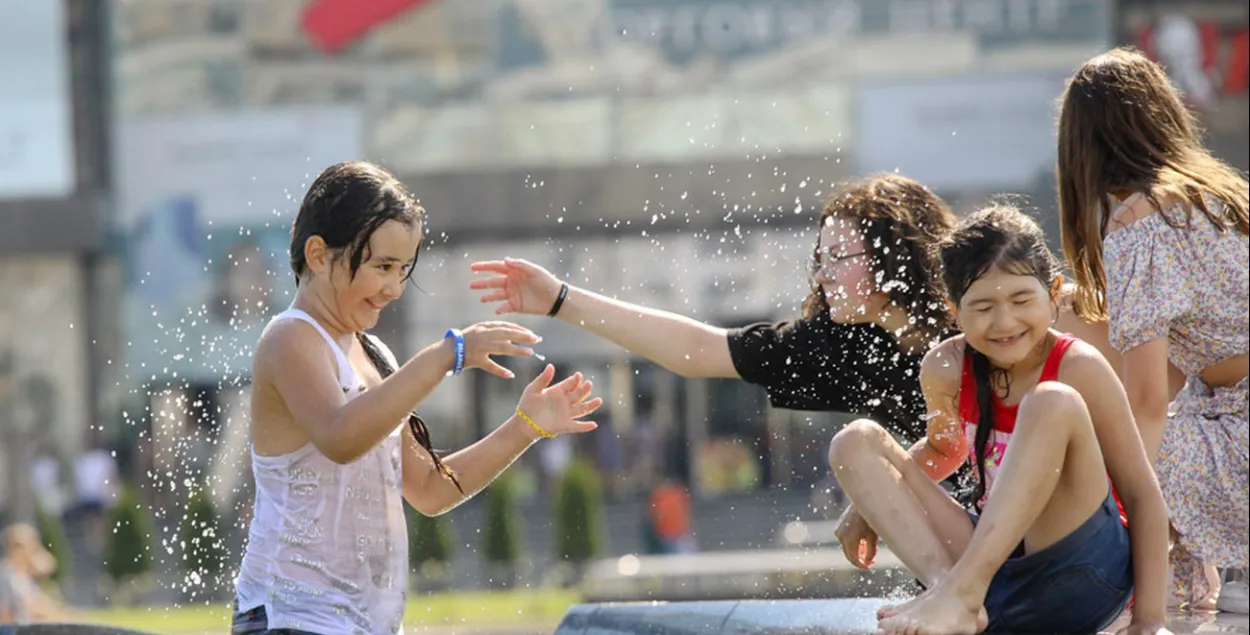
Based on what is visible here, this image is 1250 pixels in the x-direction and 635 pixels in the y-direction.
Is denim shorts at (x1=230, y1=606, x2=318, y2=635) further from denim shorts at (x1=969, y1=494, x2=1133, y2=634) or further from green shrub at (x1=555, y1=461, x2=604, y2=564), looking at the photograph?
green shrub at (x1=555, y1=461, x2=604, y2=564)

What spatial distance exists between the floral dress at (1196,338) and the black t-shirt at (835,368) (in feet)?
2.10

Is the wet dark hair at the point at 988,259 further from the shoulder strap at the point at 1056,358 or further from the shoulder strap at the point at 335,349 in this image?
the shoulder strap at the point at 335,349

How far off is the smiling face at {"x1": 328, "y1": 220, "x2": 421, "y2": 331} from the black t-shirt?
4.25 ft

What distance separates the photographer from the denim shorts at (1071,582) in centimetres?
326

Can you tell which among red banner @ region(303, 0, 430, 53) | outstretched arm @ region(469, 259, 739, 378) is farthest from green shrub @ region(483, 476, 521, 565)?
outstretched arm @ region(469, 259, 739, 378)

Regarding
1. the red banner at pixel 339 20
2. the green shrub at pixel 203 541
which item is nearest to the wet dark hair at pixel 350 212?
the green shrub at pixel 203 541

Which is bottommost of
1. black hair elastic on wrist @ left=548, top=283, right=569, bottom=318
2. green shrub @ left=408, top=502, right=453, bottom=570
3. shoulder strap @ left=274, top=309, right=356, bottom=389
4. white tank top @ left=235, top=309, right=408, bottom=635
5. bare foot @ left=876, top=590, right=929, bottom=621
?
green shrub @ left=408, top=502, right=453, bottom=570

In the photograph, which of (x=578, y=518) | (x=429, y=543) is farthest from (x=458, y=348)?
(x=578, y=518)

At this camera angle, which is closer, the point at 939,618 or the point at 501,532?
the point at 939,618

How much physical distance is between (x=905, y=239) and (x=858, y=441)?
0.91m

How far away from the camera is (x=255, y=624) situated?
3.25m

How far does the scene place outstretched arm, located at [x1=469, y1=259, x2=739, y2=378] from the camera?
4375mm

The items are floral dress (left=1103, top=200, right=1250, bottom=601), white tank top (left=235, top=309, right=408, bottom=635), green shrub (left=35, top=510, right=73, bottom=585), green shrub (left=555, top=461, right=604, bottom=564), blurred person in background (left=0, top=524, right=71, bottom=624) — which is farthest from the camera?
green shrub (left=555, top=461, right=604, bottom=564)

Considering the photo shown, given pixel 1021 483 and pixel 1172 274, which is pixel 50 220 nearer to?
pixel 1172 274
